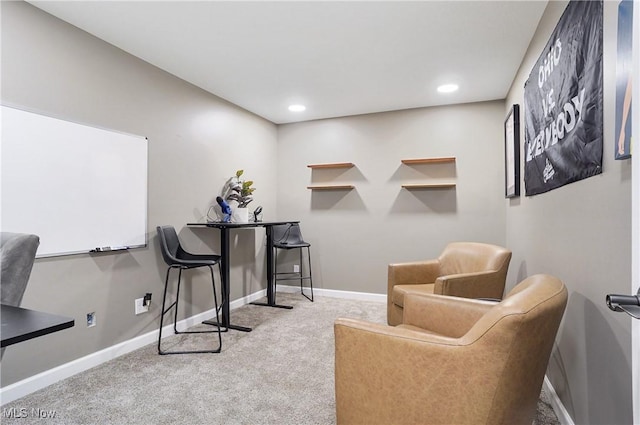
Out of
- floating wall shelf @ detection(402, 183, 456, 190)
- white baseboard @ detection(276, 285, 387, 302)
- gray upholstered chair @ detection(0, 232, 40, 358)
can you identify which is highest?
floating wall shelf @ detection(402, 183, 456, 190)

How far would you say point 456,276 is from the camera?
2371 mm

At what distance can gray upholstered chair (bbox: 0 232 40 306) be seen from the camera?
115 centimetres

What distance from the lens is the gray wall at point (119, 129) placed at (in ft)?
6.82

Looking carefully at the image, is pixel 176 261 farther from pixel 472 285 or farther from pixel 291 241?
pixel 472 285

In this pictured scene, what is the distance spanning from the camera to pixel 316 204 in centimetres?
459

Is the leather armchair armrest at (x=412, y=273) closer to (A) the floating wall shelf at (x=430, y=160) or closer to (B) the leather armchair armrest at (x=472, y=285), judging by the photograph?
(B) the leather armchair armrest at (x=472, y=285)

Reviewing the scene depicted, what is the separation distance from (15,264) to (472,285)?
254cm

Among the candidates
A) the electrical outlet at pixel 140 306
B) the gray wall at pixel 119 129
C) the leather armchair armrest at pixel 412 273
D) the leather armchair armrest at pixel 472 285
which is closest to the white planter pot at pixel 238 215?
the gray wall at pixel 119 129

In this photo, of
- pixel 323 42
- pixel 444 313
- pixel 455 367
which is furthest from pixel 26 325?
pixel 323 42

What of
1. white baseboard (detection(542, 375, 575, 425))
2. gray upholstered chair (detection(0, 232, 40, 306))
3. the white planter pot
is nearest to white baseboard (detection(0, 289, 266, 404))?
the white planter pot

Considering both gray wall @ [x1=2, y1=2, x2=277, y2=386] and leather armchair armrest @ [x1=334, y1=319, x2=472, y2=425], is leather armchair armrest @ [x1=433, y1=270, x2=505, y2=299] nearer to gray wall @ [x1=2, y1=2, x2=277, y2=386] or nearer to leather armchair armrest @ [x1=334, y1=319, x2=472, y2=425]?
leather armchair armrest @ [x1=334, y1=319, x2=472, y2=425]

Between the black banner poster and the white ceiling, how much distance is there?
543 millimetres

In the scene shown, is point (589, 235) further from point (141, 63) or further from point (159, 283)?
point (141, 63)

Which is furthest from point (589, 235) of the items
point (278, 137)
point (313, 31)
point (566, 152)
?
point (278, 137)
